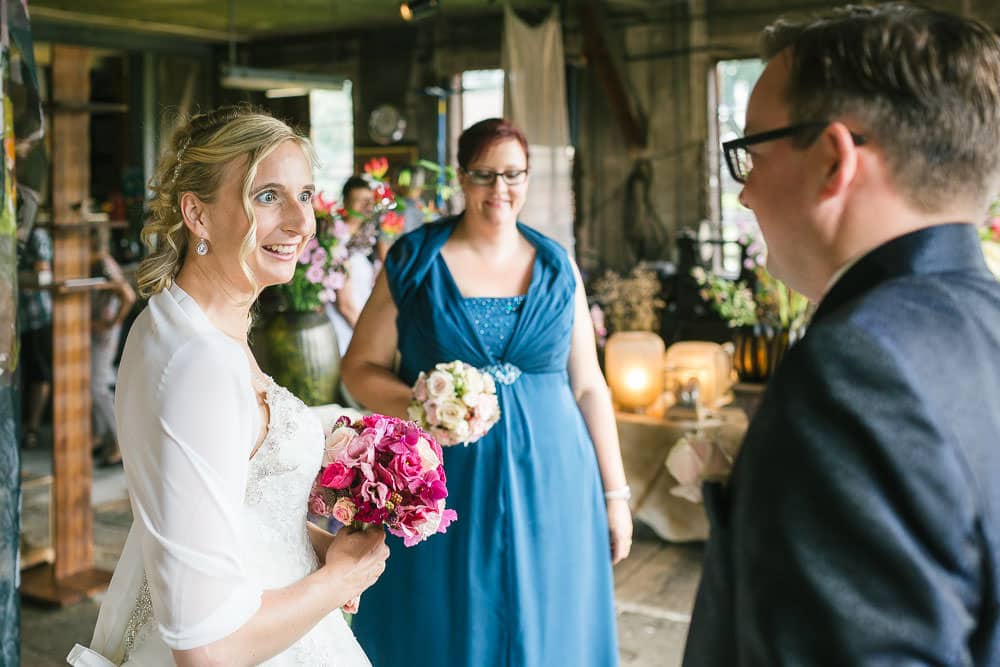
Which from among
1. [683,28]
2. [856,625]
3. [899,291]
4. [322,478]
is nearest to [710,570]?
[856,625]

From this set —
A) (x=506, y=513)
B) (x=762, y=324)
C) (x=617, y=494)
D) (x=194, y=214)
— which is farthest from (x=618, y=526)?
(x=762, y=324)

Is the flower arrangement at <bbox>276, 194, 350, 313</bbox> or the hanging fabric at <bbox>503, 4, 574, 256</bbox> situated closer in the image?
the flower arrangement at <bbox>276, 194, 350, 313</bbox>

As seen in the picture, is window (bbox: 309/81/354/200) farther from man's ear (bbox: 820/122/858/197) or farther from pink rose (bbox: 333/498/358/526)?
man's ear (bbox: 820/122/858/197)

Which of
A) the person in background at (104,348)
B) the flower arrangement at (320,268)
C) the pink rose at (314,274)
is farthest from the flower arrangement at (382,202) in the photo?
the person in background at (104,348)

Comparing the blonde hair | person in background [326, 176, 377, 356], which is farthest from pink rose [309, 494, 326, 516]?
person in background [326, 176, 377, 356]

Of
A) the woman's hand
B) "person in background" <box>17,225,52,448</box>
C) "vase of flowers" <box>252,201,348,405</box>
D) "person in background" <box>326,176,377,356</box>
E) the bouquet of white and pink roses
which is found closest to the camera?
the bouquet of white and pink roses

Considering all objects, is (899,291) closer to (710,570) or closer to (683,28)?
(710,570)

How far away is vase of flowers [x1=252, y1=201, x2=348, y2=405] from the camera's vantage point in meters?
3.59

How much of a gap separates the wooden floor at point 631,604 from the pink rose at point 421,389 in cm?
191

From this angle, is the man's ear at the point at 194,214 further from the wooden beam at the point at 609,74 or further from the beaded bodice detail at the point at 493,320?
the wooden beam at the point at 609,74

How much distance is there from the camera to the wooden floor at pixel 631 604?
3998 mm

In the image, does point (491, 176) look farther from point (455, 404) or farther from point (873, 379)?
point (873, 379)

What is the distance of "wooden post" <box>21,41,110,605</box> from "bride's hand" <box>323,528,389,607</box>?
3.20 meters

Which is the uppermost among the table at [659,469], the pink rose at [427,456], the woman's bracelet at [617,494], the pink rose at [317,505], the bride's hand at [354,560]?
the pink rose at [427,456]
